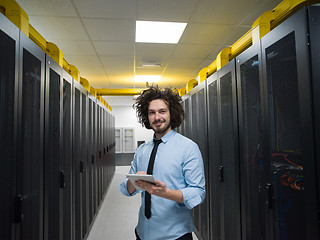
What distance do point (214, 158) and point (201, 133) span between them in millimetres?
421

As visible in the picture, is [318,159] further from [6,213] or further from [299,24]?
[6,213]

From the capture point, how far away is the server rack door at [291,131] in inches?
34.5

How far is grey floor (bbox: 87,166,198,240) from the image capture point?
277cm

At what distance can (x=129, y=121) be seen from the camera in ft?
28.3

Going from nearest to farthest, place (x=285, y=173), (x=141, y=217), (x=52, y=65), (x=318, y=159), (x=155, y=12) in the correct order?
(x=318, y=159) < (x=285, y=173) < (x=141, y=217) < (x=52, y=65) < (x=155, y=12)

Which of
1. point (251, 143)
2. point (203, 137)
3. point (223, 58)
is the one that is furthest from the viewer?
point (203, 137)

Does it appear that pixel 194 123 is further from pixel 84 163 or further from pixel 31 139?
pixel 31 139

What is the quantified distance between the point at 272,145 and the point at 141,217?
0.90 m

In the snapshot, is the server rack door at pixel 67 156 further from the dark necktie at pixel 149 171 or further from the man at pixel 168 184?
the dark necktie at pixel 149 171

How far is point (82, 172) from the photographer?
7.88 feet

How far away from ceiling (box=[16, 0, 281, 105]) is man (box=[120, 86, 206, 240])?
1431mm

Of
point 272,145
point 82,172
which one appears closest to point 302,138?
point 272,145

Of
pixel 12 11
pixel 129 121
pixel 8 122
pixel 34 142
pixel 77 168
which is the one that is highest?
pixel 12 11

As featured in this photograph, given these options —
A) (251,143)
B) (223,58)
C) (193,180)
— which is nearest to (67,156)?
(193,180)
